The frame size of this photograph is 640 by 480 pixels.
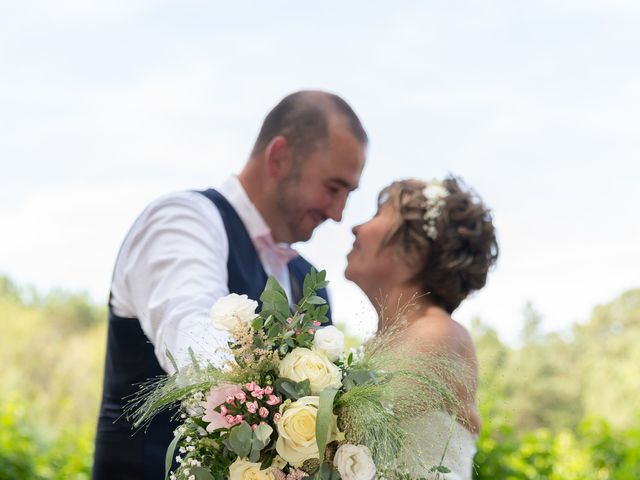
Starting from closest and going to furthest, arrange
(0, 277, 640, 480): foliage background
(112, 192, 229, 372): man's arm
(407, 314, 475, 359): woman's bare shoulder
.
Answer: (112, 192, 229, 372): man's arm → (407, 314, 475, 359): woman's bare shoulder → (0, 277, 640, 480): foliage background

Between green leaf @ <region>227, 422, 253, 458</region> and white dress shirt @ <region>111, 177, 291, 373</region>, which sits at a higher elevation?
green leaf @ <region>227, 422, 253, 458</region>

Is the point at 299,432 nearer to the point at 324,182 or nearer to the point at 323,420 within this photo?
the point at 323,420

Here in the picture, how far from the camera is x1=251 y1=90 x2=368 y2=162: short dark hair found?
3.85 metres

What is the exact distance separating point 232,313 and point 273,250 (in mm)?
2027

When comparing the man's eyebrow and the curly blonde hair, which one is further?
the man's eyebrow

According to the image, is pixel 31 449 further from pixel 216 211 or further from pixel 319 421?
pixel 319 421

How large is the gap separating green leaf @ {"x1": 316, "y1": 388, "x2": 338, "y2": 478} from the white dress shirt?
498 millimetres

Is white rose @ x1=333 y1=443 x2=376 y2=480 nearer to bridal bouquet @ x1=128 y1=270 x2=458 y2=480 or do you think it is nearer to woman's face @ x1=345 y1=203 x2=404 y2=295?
bridal bouquet @ x1=128 y1=270 x2=458 y2=480

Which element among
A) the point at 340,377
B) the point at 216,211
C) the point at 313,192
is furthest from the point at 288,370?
the point at 313,192

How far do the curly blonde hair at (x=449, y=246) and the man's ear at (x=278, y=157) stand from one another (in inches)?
20.5

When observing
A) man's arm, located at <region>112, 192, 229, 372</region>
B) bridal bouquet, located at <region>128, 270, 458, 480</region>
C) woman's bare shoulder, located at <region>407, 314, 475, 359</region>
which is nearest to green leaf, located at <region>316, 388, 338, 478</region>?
bridal bouquet, located at <region>128, 270, 458, 480</region>

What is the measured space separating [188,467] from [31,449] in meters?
5.94

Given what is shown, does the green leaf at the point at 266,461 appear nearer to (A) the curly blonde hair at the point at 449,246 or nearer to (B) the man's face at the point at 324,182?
(A) the curly blonde hair at the point at 449,246

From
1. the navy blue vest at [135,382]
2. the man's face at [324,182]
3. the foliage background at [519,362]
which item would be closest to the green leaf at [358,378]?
the navy blue vest at [135,382]
